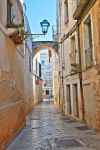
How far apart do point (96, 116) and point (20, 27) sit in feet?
14.7

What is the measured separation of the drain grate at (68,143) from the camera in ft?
25.9

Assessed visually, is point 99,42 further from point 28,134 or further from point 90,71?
point 28,134

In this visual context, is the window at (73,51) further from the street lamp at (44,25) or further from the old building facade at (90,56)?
the street lamp at (44,25)

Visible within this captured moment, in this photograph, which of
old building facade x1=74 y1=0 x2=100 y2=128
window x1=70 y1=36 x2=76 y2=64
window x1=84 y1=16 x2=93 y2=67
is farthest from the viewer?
window x1=70 y1=36 x2=76 y2=64

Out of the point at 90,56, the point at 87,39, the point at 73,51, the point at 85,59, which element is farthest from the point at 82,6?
the point at 73,51

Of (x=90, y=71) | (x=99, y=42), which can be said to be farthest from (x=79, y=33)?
(x=99, y=42)

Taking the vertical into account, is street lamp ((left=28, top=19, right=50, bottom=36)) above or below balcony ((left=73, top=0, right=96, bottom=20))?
below

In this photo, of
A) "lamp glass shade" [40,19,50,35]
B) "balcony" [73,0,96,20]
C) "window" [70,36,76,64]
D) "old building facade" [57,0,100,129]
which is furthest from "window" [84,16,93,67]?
"window" [70,36,76,64]

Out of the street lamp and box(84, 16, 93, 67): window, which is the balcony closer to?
box(84, 16, 93, 67): window

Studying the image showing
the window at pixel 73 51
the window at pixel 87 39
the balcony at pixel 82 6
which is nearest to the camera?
the balcony at pixel 82 6

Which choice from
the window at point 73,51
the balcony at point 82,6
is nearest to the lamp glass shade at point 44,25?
the balcony at point 82,6

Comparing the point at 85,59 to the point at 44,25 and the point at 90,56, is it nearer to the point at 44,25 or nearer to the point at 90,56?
the point at 90,56

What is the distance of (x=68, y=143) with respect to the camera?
27.3 ft

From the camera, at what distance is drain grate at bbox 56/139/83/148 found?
7.89 meters
